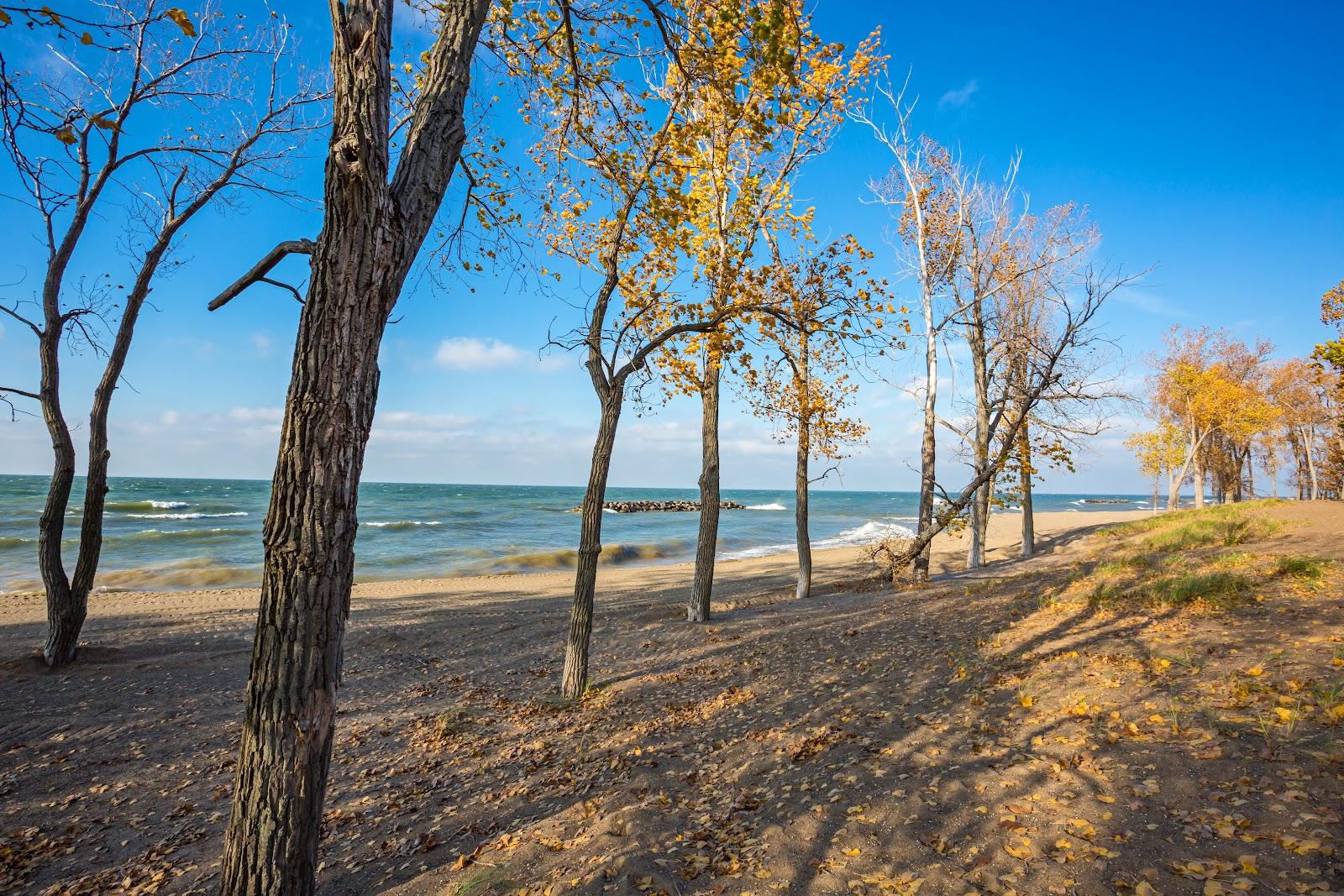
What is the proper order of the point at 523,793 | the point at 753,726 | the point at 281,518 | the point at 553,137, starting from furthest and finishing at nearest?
the point at 553,137, the point at 753,726, the point at 523,793, the point at 281,518

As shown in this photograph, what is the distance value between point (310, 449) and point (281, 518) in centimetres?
37

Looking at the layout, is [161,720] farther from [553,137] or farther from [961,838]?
[961,838]

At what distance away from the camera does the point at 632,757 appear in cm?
553

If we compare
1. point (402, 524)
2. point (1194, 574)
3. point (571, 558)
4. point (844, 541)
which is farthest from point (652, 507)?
point (1194, 574)

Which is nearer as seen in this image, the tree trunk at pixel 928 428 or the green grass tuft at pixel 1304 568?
the green grass tuft at pixel 1304 568

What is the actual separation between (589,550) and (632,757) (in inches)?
92.9

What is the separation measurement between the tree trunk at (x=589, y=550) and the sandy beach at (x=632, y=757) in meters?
0.41

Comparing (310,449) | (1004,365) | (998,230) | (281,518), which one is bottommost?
(281,518)

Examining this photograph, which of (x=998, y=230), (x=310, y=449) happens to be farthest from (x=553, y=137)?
(x=998, y=230)

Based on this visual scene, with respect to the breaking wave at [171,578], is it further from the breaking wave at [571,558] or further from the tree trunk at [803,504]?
the tree trunk at [803,504]

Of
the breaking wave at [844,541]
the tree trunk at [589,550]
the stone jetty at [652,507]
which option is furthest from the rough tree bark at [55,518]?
the stone jetty at [652,507]

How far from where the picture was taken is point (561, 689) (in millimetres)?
7480

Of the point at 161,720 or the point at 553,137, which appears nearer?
the point at 553,137

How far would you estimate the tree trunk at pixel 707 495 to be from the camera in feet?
34.9
